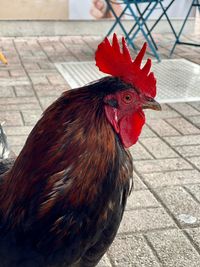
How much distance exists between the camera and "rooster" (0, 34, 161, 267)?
184cm

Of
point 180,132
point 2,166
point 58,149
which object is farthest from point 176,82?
point 58,149

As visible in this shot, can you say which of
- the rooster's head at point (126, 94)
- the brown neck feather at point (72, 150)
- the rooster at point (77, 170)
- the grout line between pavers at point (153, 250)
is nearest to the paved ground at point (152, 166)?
the grout line between pavers at point (153, 250)

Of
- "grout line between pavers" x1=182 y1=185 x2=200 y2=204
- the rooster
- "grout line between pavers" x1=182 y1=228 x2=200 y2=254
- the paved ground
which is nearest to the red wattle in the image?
the rooster

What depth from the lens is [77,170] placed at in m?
1.85

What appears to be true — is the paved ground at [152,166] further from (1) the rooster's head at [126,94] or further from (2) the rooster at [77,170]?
(1) the rooster's head at [126,94]

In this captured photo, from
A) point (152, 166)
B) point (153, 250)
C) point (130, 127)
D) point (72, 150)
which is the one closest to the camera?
point (72, 150)

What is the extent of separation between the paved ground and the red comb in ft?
4.14

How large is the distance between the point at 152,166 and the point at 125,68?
2.02 meters

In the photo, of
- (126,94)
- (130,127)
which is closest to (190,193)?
(130,127)

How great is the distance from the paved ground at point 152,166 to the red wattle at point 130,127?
1066 mm

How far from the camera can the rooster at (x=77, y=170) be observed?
72.5 inches

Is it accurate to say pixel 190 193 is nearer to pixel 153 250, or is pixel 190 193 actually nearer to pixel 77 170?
pixel 153 250

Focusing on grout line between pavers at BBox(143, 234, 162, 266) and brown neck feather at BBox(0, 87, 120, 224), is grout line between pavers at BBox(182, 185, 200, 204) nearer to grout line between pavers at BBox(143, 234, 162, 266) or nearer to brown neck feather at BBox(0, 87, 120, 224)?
grout line between pavers at BBox(143, 234, 162, 266)

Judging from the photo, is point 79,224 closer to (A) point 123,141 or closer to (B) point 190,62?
(A) point 123,141
